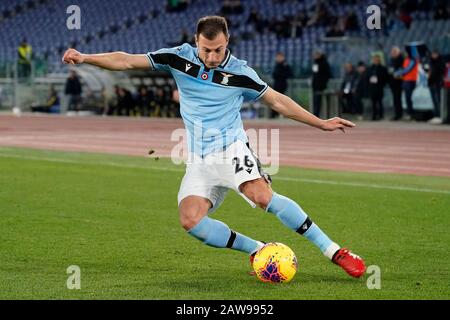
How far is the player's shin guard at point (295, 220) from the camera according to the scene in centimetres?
811

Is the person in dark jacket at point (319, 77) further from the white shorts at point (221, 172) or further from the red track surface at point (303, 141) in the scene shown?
the white shorts at point (221, 172)

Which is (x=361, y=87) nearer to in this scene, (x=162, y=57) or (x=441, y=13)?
(x=441, y=13)

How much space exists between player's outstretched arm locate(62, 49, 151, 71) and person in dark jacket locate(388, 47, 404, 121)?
2295 cm

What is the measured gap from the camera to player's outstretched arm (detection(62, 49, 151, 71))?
316 inches

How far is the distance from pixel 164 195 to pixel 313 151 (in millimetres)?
7943

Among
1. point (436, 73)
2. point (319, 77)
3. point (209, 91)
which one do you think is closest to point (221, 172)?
point (209, 91)

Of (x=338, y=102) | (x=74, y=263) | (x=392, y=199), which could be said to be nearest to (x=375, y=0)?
(x=338, y=102)

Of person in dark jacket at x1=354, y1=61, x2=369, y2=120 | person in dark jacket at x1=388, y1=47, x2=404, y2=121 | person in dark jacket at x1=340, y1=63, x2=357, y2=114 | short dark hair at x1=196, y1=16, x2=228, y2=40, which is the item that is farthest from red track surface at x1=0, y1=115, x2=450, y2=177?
short dark hair at x1=196, y1=16, x2=228, y2=40

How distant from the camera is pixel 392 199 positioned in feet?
45.4

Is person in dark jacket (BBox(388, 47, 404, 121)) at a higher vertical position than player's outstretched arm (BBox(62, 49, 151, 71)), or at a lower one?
lower

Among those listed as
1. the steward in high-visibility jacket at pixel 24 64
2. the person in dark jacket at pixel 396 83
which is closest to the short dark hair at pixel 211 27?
the person in dark jacket at pixel 396 83

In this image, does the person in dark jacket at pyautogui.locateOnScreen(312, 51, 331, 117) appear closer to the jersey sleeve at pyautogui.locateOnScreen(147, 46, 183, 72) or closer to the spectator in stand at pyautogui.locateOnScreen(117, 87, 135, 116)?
the spectator in stand at pyautogui.locateOnScreen(117, 87, 135, 116)

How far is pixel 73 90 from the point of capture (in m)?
37.4

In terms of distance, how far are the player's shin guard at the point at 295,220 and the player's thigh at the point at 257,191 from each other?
42 millimetres
